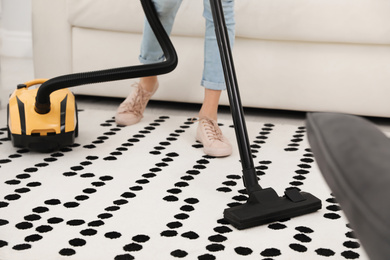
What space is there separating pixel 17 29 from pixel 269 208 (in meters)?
1.78

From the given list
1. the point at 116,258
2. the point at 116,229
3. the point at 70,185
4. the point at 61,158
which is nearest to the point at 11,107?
the point at 61,158

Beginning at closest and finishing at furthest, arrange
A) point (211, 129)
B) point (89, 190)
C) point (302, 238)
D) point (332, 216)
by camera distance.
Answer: point (302, 238) < point (332, 216) < point (89, 190) < point (211, 129)

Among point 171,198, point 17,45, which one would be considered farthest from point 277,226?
point 17,45

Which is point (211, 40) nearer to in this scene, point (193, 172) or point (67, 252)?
point (193, 172)

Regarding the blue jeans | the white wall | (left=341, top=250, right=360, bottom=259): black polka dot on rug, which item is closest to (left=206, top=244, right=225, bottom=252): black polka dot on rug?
(left=341, top=250, right=360, bottom=259): black polka dot on rug

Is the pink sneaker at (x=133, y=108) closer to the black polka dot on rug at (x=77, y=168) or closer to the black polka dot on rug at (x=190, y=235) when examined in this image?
the black polka dot on rug at (x=77, y=168)

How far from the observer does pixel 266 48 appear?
195 cm

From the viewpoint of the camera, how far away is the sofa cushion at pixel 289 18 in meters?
1.81

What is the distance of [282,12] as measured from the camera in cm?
187

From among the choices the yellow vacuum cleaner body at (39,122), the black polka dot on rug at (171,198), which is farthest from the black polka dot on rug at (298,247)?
the yellow vacuum cleaner body at (39,122)

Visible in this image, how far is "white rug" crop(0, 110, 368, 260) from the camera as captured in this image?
3.37 feet

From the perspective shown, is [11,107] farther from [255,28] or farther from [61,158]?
[255,28]

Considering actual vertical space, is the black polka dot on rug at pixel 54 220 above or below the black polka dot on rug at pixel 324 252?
below

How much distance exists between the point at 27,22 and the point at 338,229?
1852 mm
